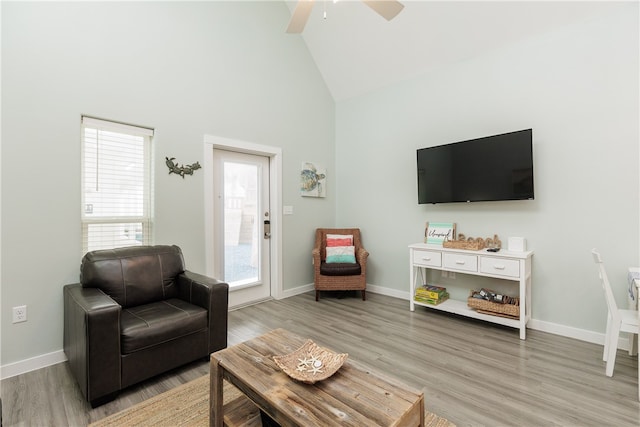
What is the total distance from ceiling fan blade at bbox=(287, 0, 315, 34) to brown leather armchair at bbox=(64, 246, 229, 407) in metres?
2.16

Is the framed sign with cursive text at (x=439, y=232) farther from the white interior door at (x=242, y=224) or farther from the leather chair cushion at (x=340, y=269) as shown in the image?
the white interior door at (x=242, y=224)

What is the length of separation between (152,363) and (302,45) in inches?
167

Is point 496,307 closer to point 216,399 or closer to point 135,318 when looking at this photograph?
point 216,399

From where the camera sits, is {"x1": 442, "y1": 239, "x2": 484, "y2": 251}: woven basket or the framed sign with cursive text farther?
the framed sign with cursive text

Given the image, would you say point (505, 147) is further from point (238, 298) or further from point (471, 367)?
point (238, 298)

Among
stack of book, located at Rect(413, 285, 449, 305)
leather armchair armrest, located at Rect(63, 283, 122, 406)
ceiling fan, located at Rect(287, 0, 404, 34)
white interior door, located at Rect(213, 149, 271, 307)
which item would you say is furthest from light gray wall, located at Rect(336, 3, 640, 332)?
leather armchair armrest, located at Rect(63, 283, 122, 406)

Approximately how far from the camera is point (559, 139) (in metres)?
2.88

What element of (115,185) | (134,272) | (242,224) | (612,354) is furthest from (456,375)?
(115,185)

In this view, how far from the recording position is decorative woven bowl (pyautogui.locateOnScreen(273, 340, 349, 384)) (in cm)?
133

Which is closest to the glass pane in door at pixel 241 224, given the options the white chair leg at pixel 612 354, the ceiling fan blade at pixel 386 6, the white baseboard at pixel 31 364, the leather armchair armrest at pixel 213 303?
the leather armchair armrest at pixel 213 303

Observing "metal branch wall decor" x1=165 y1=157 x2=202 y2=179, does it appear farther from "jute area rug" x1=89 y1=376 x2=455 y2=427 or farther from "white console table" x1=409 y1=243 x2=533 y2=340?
"white console table" x1=409 y1=243 x2=533 y2=340

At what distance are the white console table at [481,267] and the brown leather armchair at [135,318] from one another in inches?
87.1

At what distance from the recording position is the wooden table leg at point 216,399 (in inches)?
57.9

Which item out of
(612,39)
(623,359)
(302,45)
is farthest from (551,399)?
(302,45)
